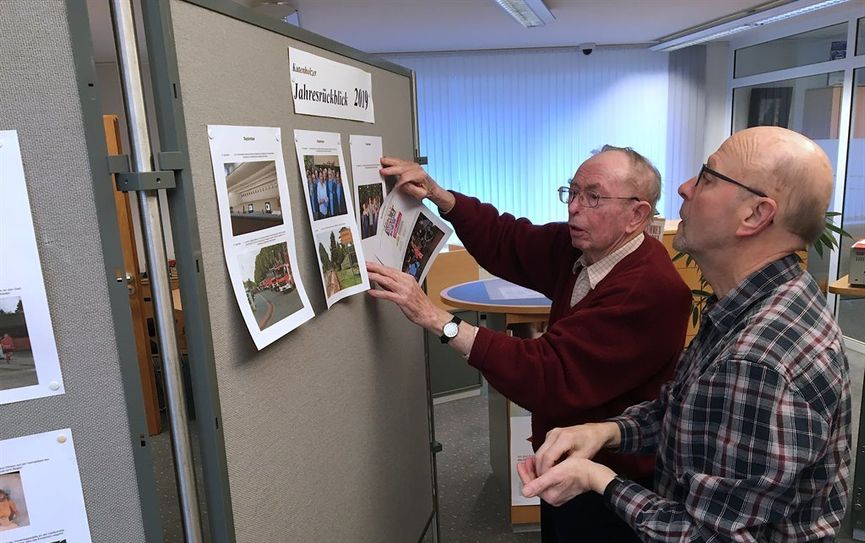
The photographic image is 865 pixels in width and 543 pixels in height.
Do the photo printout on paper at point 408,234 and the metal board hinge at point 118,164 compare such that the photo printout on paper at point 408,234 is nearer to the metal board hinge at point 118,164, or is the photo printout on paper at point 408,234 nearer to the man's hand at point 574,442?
the man's hand at point 574,442

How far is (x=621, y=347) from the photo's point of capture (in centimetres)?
135

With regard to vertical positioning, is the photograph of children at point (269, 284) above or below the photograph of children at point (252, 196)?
below

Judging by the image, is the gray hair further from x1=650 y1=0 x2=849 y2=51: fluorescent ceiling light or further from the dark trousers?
x1=650 y1=0 x2=849 y2=51: fluorescent ceiling light

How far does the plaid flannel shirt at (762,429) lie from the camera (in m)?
0.87

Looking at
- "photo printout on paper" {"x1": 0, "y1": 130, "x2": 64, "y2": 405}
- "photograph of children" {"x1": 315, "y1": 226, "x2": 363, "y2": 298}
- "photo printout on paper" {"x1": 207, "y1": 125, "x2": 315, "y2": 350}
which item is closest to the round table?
"photograph of children" {"x1": 315, "y1": 226, "x2": 363, "y2": 298}

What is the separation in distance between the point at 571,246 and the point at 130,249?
2267 mm

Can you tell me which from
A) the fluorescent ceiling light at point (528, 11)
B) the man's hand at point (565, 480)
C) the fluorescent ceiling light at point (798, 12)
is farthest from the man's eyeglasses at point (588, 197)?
the fluorescent ceiling light at point (798, 12)

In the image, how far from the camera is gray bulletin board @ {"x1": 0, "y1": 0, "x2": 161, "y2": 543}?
0.64m

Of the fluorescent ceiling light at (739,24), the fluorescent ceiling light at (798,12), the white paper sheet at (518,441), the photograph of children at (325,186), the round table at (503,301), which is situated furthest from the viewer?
the fluorescent ceiling light at (739,24)

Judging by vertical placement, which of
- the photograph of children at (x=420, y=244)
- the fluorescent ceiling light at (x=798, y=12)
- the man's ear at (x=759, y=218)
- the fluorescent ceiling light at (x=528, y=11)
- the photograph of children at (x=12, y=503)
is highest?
the fluorescent ceiling light at (x=528, y=11)

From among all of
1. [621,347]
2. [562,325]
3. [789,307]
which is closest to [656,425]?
[621,347]

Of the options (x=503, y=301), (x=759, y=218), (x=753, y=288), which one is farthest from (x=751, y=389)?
(x=503, y=301)

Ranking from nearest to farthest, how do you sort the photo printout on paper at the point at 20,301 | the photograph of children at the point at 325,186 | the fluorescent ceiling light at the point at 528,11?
the photo printout on paper at the point at 20,301 < the photograph of children at the point at 325,186 < the fluorescent ceiling light at the point at 528,11

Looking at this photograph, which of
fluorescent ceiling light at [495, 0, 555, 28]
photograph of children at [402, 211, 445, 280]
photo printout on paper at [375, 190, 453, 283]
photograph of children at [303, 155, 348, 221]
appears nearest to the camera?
photograph of children at [303, 155, 348, 221]
